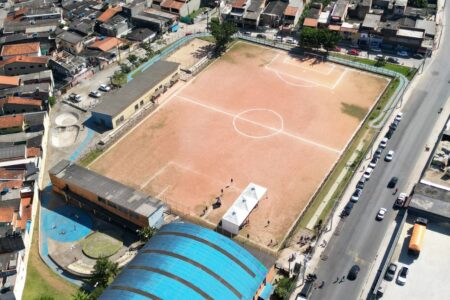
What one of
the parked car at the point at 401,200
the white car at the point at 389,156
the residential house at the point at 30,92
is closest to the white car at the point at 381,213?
the parked car at the point at 401,200

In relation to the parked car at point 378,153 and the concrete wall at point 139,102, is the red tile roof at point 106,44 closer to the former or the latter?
the concrete wall at point 139,102

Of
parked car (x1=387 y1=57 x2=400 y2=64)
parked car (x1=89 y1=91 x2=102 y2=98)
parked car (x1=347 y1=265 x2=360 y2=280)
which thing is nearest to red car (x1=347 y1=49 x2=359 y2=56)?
parked car (x1=387 y1=57 x2=400 y2=64)

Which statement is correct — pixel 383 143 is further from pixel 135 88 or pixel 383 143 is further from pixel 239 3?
pixel 239 3

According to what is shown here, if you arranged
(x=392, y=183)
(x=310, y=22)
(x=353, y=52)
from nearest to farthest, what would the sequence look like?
(x=392, y=183)
(x=353, y=52)
(x=310, y=22)

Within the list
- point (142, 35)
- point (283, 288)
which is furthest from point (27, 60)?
point (283, 288)

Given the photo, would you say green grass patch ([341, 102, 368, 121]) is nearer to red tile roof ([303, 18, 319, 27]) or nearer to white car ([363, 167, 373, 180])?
white car ([363, 167, 373, 180])

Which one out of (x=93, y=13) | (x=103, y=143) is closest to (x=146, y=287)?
(x=103, y=143)
